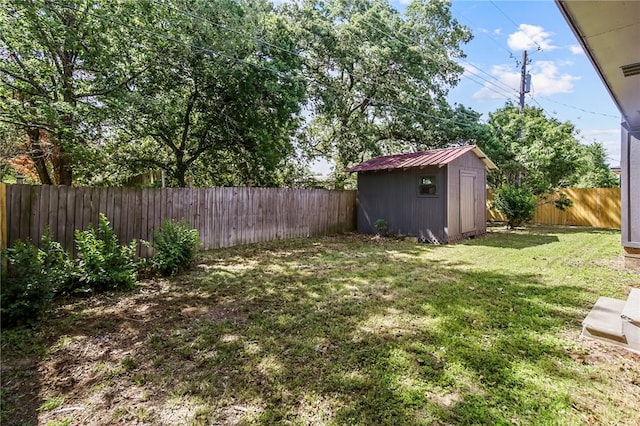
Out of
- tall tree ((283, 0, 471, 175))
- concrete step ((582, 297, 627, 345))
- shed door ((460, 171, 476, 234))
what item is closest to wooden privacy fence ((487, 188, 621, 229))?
tall tree ((283, 0, 471, 175))

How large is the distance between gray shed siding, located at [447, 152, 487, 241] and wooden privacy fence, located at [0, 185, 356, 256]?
3.18 meters

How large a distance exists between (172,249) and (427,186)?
6.58 m

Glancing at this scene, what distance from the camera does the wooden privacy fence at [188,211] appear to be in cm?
437

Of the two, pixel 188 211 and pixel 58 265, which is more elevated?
pixel 188 211

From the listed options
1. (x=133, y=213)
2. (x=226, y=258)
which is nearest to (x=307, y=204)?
(x=226, y=258)

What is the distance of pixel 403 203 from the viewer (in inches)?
366

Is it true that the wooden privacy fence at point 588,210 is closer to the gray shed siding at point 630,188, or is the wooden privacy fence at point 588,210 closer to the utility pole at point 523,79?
the utility pole at point 523,79

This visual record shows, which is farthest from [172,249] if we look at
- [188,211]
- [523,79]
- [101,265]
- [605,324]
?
[523,79]

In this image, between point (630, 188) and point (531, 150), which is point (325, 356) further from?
point (531, 150)

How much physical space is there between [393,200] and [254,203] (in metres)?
4.06

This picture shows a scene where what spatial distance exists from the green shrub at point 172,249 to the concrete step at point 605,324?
200 inches

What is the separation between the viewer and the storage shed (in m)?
8.52

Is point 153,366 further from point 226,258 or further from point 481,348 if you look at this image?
point 226,258

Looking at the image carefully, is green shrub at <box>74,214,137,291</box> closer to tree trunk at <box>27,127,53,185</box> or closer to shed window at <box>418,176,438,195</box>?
tree trunk at <box>27,127,53,185</box>
